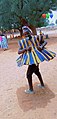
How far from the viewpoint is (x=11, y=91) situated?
6711 mm

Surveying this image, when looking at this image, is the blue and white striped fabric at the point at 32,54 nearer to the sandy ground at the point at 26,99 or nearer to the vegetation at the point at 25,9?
the sandy ground at the point at 26,99

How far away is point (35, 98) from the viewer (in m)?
5.92

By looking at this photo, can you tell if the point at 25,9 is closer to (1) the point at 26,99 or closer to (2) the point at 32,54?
(2) the point at 32,54

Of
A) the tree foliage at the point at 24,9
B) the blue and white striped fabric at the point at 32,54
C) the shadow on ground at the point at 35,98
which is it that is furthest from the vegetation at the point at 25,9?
the blue and white striped fabric at the point at 32,54

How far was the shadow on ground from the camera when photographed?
5.52 meters

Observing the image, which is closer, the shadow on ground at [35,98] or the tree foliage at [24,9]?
the shadow on ground at [35,98]

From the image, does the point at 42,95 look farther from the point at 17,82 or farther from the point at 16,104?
the point at 17,82

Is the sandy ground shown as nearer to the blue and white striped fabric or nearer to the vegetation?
the blue and white striped fabric

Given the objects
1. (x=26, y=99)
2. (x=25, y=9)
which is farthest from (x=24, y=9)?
(x=26, y=99)

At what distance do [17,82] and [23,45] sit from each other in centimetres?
184

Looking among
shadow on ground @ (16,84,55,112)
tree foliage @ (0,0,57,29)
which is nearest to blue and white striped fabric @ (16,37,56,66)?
shadow on ground @ (16,84,55,112)

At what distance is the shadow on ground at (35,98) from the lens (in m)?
5.52

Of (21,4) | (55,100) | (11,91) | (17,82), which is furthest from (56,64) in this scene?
(21,4)

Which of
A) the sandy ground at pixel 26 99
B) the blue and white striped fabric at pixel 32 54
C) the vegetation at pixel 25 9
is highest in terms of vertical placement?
the blue and white striped fabric at pixel 32 54
